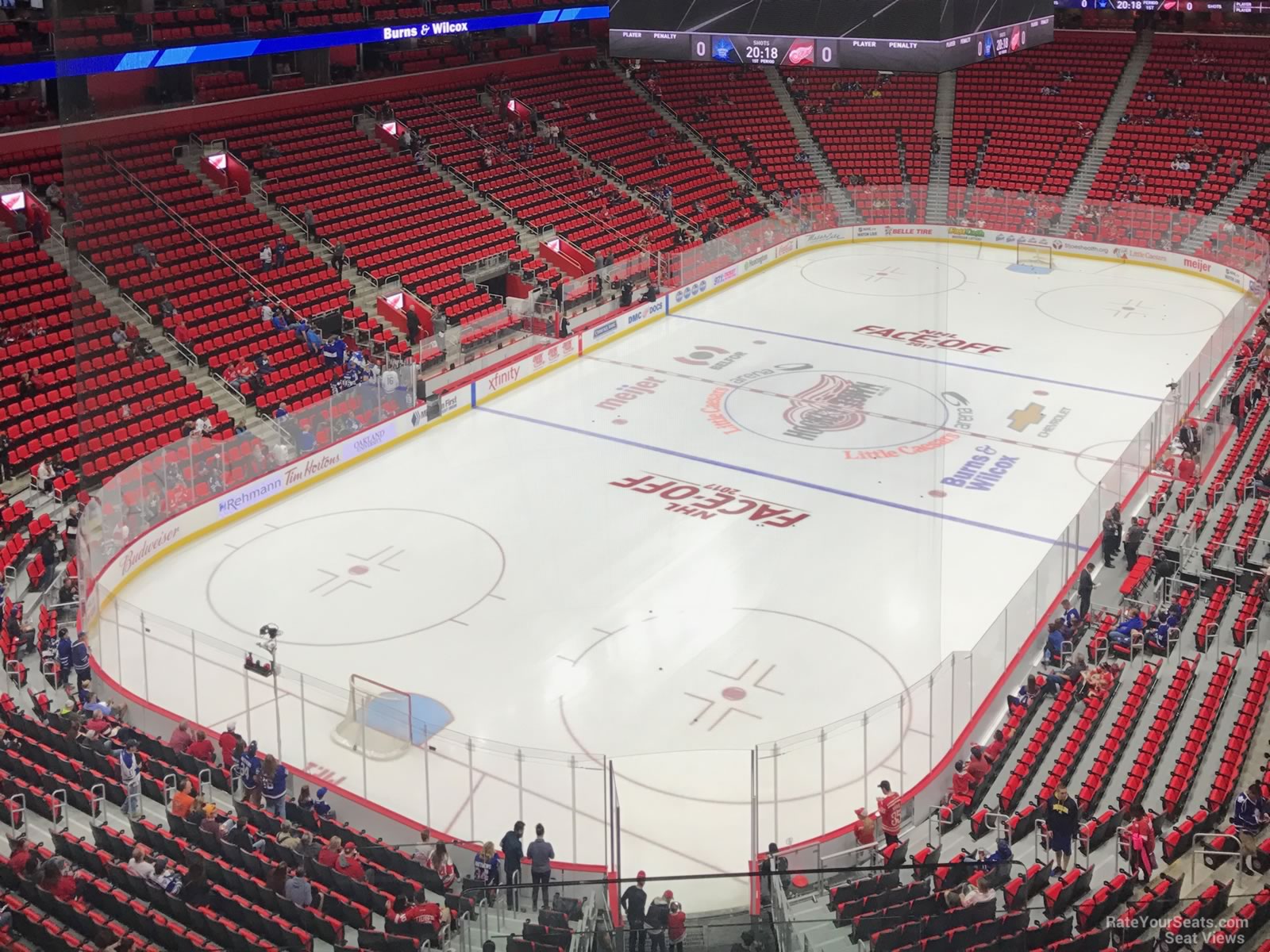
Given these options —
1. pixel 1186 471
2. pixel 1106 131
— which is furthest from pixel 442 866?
pixel 1106 131

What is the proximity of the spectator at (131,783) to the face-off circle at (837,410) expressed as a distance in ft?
47.4

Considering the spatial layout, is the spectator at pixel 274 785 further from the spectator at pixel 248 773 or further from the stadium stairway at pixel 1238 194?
the stadium stairway at pixel 1238 194

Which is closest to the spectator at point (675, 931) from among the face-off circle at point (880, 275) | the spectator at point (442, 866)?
the spectator at point (442, 866)

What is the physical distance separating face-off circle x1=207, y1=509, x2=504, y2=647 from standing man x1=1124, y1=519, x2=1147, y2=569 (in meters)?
8.77

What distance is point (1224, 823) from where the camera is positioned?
13.7 meters

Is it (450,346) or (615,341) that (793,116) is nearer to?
(615,341)

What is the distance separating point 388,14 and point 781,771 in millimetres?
26881

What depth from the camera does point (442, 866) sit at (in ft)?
42.3

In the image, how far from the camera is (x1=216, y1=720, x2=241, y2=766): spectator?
14914mm

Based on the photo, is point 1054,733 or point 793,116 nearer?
point 1054,733

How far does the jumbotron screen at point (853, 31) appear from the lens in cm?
1525

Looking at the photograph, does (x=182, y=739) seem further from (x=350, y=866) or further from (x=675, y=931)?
(x=675, y=931)

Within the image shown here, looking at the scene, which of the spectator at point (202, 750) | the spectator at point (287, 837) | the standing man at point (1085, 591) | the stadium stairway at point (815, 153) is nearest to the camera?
the spectator at point (287, 837)

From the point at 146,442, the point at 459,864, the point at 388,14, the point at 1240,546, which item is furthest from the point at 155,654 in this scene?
the point at 388,14
